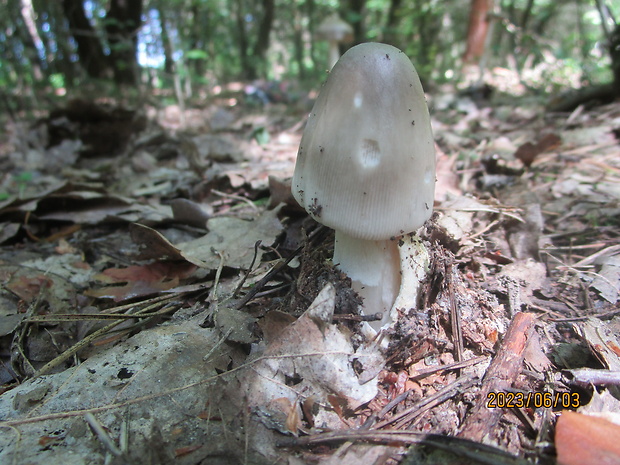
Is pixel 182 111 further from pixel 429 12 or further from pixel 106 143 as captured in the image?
pixel 429 12

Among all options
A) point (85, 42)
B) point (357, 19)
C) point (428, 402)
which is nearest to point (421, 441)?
point (428, 402)

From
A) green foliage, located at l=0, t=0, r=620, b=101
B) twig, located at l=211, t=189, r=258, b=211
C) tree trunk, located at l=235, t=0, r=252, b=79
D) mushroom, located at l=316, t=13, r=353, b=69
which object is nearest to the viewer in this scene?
twig, located at l=211, t=189, r=258, b=211

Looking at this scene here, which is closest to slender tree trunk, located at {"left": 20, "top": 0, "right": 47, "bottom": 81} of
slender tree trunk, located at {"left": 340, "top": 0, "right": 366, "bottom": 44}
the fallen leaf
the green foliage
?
the green foliage

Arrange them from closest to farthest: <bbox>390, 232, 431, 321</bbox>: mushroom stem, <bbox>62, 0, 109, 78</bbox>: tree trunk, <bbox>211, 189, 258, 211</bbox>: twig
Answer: <bbox>390, 232, 431, 321</bbox>: mushroom stem → <bbox>211, 189, 258, 211</bbox>: twig → <bbox>62, 0, 109, 78</bbox>: tree trunk

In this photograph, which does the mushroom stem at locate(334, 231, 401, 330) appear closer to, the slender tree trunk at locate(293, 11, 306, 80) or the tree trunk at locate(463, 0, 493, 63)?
the tree trunk at locate(463, 0, 493, 63)

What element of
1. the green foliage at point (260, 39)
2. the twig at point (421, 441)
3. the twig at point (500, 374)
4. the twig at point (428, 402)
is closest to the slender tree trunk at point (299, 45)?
the green foliage at point (260, 39)

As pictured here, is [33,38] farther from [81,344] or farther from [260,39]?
[81,344]

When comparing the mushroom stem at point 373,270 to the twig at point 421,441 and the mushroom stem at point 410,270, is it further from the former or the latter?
the twig at point 421,441

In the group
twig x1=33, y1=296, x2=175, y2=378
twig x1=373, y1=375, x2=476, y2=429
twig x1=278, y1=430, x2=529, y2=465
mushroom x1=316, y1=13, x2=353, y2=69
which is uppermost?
mushroom x1=316, y1=13, x2=353, y2=69
